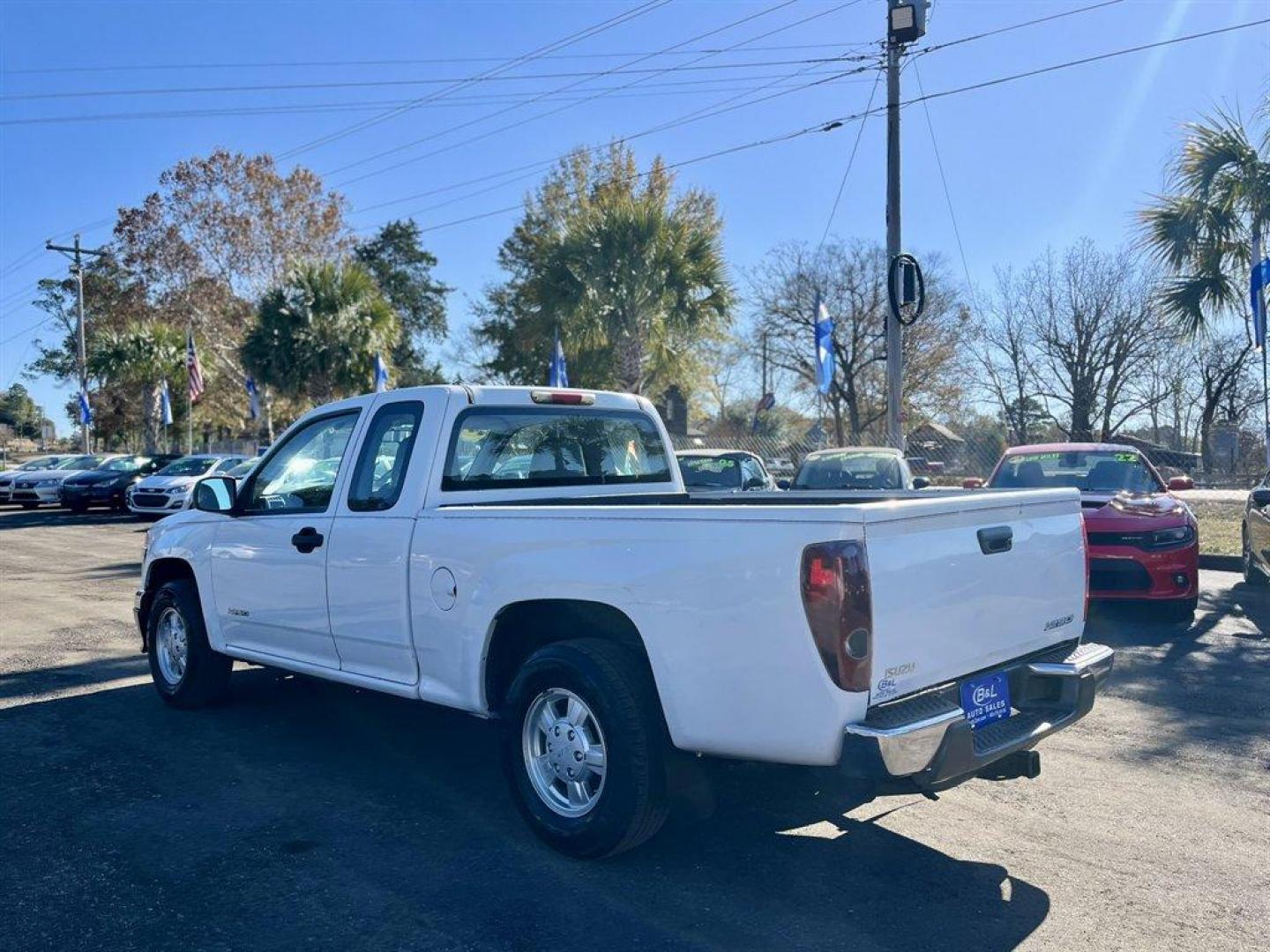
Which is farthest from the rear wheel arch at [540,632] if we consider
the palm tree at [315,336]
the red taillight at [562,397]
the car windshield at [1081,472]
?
the palm tree at [315,336]

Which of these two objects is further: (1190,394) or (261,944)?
(1190,394)

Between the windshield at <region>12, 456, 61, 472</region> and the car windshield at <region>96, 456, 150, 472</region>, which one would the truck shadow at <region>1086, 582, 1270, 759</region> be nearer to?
the car windshield at <region>96, 456, 150, 472</region>

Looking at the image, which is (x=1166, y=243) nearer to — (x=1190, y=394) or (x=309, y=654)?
(x=309, y=654)

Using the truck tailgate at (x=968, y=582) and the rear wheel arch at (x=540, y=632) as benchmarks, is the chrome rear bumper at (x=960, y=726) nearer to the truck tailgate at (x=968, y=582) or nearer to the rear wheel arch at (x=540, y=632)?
the truck tailgate at (x=968, y=582)

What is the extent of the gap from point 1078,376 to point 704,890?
2780 centimetres

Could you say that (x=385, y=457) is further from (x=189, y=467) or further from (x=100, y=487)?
(x=100, y=487)

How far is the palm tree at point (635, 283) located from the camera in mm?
23375

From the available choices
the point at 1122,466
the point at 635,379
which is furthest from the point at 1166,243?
the point at 635,379

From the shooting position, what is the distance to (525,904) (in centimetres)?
375

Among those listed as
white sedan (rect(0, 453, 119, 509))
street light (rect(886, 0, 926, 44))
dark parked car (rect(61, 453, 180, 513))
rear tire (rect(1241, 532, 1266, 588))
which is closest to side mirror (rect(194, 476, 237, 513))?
rear tire (rect(1241, 532, 1266, 588))

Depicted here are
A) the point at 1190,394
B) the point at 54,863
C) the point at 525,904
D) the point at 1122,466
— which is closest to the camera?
the point at 525,904

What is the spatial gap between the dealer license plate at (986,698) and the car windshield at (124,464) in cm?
2727

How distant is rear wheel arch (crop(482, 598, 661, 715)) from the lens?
405 cm

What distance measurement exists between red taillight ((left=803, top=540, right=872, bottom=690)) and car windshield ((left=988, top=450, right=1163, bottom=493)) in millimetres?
7200
